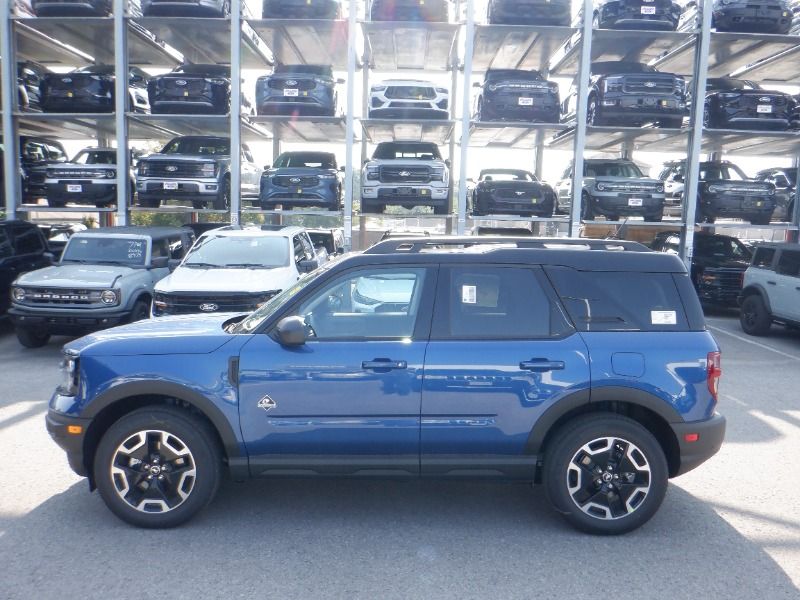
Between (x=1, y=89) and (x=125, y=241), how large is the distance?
30.4 ft

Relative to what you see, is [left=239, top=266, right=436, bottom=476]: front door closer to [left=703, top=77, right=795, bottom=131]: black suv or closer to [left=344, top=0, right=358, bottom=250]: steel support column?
[left=344, top=0, right=358, bottom=250]: steel support column

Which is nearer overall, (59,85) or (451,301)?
(451,301)

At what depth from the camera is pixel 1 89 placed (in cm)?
1686

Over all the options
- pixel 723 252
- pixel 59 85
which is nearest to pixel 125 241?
pixel 59 85

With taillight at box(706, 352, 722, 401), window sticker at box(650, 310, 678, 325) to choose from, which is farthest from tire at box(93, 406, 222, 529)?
taillight at box(706, 352, 722, 401)

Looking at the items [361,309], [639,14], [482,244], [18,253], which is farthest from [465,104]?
[361,309]

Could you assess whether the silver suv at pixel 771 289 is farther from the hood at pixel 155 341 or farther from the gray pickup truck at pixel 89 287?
the hood at pixel 155 341

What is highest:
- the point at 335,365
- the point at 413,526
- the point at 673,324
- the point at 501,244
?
the point at 501,244

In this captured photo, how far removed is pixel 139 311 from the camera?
997 cm

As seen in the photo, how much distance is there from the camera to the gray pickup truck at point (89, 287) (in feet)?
30.7

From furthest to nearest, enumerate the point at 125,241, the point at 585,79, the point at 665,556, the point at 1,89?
1. the point at 1,89
2. the point at 585,79
3. the point at 125,241
4. the point at 665,556

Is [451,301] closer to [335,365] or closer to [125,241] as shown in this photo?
[335,365]

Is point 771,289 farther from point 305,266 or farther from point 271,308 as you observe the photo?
point 271,308

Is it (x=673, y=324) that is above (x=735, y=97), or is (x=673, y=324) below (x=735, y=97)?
below
